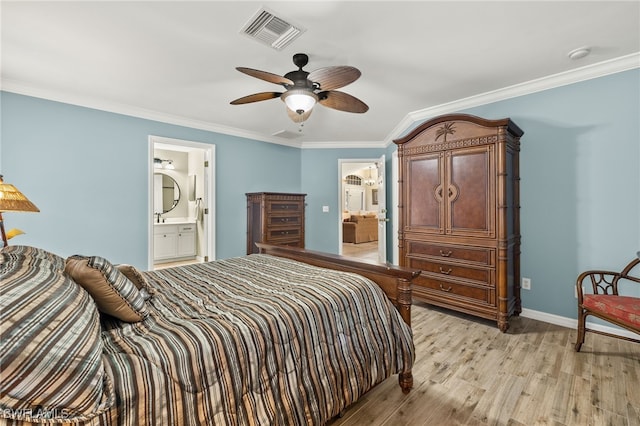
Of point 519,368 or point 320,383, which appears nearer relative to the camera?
point 320,383

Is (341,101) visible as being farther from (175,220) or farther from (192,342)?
(175,220)

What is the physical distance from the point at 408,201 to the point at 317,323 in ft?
7.72

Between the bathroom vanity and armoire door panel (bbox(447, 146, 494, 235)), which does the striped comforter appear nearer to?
armoire door panel (bbox(447, 146, 494, 235))

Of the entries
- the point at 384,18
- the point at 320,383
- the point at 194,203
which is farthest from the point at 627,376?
the point at 194,203

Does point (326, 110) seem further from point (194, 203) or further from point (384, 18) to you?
point (194, 203)

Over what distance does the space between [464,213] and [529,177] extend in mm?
842

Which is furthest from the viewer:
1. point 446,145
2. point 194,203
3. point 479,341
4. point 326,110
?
point 194,203

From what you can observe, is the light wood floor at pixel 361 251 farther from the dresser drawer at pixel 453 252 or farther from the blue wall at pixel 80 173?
the blue wall at pixel 80 173

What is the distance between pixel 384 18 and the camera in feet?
6.63

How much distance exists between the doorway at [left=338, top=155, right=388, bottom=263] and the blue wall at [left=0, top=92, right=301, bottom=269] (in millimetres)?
2905

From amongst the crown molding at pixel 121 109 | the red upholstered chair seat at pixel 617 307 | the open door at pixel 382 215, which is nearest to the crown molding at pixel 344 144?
the open door at pixel 382 215

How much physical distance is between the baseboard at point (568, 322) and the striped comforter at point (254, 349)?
206 centimetres

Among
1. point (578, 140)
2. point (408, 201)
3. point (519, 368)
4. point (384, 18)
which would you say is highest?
point (384, 18)

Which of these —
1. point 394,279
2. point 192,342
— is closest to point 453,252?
point 394,279
